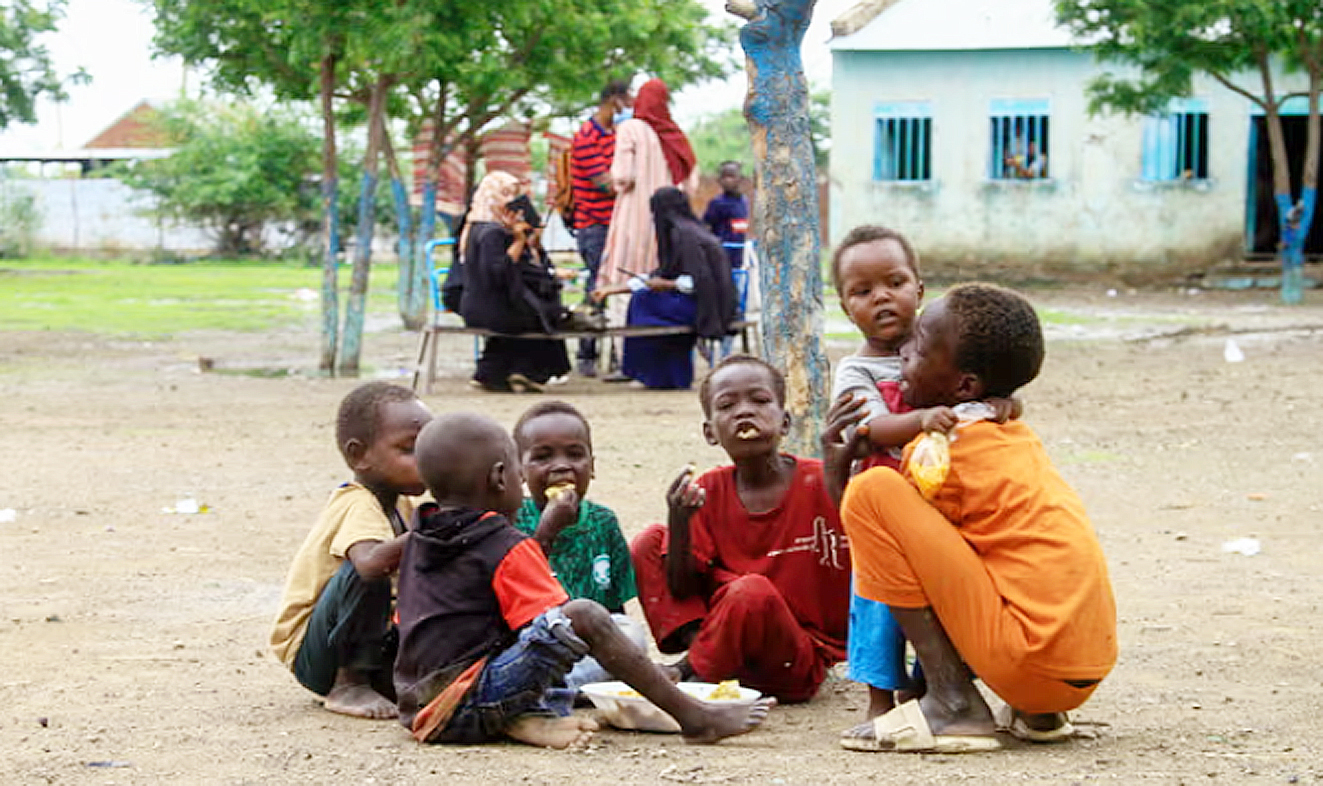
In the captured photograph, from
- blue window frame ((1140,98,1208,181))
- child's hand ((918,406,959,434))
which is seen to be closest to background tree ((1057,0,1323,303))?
blue window frame ((1140,98,1208,181))

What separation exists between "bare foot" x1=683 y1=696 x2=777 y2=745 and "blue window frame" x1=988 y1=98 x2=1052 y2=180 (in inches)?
954

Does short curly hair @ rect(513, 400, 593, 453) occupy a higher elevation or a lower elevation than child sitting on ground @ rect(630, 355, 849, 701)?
higher

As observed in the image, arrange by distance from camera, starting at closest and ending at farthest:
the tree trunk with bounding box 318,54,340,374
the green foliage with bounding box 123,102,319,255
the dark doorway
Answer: the tree trunk with bounding box 318,54,340,374 < the dark doorway < the green foliage with bounding box 123,102,319,255

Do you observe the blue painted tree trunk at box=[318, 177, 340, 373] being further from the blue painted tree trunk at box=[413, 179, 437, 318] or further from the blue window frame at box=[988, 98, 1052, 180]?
the blue window frame at box=[988, 98, 1052, 180]

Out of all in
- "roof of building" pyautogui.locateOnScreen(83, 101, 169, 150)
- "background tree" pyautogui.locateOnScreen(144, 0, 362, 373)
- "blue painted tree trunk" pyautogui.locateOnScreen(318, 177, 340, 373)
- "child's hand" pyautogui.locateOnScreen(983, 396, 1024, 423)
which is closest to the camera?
"child's hand" pyautogui.locateOnScreen(983, 396, 1024, 423)

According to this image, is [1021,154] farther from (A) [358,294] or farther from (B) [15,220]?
(B) [15,220]

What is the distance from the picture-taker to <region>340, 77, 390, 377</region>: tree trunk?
1344 cm

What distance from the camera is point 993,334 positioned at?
3668mm

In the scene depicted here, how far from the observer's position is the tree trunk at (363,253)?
13.4 meters

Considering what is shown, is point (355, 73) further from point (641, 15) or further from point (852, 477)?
point (852, 477)

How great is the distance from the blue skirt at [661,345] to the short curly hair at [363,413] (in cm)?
798

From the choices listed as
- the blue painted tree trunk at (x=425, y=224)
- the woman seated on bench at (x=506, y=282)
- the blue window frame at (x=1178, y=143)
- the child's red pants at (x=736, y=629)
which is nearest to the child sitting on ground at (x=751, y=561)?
the child's red pants at (x=736, y=629)

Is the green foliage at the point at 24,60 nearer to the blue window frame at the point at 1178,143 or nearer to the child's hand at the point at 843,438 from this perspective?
the blue window frame at the point at 1178,143

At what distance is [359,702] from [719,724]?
3.12 feet
